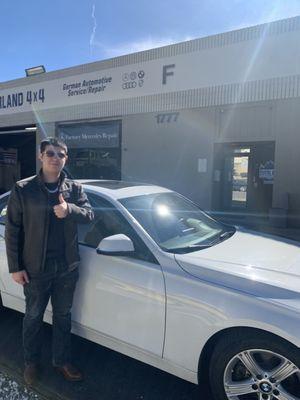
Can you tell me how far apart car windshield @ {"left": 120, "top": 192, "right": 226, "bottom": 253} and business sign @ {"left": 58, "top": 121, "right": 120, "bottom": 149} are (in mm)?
9230

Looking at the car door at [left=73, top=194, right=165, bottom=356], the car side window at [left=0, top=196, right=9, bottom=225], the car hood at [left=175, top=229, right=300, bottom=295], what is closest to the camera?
the car hood at [left=175, top=229, right=300, bottom=295]

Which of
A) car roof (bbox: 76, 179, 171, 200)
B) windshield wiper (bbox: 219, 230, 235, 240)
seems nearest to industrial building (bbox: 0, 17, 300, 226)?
windshield wiper (bbox: 219, 230, 235, 240)

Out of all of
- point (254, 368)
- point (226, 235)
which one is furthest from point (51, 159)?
point (254, 368)

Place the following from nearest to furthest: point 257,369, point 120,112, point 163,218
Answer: point 257,369 → point 163,218 → point 120,112

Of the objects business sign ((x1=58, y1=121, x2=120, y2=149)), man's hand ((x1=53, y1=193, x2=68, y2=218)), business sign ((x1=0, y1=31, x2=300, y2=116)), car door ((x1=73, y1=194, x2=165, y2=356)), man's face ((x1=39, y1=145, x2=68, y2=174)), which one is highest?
business sign ((x1=0, y1=31, x2=300, y2=116))

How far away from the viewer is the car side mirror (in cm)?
264

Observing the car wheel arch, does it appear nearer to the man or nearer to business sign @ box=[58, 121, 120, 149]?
the man

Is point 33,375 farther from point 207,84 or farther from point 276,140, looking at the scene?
point 207,84

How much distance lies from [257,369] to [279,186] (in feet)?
25.6

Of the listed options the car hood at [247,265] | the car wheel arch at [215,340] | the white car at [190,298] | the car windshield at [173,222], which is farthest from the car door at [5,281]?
the car wheel arch at [215,340]

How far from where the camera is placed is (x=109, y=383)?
2861 mm

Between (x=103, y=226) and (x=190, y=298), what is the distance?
1.02 metres

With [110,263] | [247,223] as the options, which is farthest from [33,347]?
[247,223]

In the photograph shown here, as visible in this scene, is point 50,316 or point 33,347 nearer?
point 33,347
